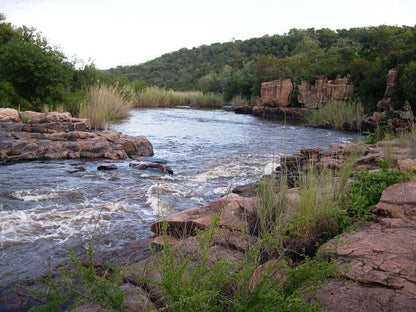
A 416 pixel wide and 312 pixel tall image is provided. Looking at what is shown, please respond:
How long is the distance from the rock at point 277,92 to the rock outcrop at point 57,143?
20.1m

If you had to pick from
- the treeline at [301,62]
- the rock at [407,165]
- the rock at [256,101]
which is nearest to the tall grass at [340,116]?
the treeline at [301,62]

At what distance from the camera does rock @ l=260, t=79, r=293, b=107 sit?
2836 cm

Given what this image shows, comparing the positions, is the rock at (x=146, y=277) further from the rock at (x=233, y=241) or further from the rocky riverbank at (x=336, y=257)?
the rock at (x=233, y=241)

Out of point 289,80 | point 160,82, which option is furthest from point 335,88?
point 160,82

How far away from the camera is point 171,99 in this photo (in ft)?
112

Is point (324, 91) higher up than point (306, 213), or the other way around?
point (324, 91)

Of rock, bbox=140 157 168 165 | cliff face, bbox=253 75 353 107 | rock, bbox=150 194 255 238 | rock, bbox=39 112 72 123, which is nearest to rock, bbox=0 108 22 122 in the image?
rock, bbox=39 112 72 123

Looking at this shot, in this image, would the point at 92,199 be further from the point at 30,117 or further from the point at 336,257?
the point at 30,117


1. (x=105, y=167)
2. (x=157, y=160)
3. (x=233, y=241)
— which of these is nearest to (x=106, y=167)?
(x=105, y=167)

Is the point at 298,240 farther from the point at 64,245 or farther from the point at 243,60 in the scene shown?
the point at 243,60

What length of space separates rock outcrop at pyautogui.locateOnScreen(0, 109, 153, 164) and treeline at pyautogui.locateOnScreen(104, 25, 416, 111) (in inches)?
479

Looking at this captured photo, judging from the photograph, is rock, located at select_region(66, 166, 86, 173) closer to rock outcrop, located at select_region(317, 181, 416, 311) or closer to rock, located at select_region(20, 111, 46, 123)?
rock, located at select_region(20, 111, 46, 123)

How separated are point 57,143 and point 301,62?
26.2 metres

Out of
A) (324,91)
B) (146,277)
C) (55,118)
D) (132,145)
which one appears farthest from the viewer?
(324,91)
